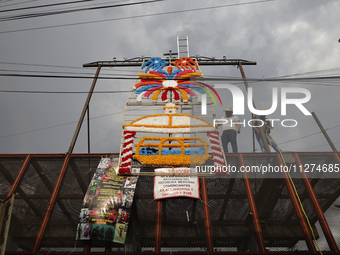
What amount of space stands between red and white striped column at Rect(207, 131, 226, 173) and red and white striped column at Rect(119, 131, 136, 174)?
2.98 meters

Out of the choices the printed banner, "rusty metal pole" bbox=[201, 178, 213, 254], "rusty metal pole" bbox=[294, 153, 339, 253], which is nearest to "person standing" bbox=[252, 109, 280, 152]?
"rusty metal pole" bbox=[294, 153, 339, 253]

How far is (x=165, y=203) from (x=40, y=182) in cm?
480

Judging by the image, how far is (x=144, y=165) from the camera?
26.2 feet

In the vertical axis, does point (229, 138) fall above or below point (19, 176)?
above

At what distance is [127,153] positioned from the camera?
834cm

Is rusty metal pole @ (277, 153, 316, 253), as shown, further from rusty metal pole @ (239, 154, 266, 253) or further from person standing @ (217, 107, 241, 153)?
person standing @ (217, 107, 241, 153)

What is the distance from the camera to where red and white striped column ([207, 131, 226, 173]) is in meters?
8.02

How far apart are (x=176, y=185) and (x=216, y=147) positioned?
205 cm

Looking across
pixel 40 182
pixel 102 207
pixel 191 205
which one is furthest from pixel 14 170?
pixel 191 205

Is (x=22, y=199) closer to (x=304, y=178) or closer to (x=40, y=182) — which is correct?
(x=40, y=182)

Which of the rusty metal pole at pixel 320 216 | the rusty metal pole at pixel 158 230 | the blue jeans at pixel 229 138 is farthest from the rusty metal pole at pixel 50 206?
the rusty metal pole at pixel 320 216

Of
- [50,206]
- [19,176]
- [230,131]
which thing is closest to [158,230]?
[50,206]

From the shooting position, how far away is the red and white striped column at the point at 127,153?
26.0 ft

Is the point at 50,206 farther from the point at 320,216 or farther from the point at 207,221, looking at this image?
the point at 320,216
